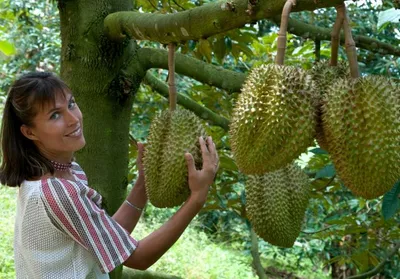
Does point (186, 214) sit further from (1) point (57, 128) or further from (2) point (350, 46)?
(2) point (350, 46)

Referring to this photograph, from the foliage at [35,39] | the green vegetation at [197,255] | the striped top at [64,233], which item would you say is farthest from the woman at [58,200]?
the foliage at [35,39]

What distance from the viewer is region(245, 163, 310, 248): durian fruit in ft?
4.85

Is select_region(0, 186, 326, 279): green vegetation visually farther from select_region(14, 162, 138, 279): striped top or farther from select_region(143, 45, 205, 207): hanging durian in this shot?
select_region(143, 45, 205, 207): hanging durian

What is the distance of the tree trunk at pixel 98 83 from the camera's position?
1651 millimetres

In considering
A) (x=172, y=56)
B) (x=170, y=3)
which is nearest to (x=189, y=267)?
(x=170, y=3)

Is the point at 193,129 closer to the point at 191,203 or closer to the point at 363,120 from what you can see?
the point at 191,203

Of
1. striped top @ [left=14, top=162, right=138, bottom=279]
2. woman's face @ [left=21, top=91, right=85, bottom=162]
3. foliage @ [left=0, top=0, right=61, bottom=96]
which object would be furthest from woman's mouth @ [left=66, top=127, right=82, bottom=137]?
foliage @ [left=0, top=0, right=61, bottom=96]

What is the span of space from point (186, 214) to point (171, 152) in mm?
156

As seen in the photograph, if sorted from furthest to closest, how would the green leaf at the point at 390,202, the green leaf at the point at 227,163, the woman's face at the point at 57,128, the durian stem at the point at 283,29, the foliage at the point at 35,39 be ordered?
the foliage at the point at 35,39
the green leaf at the point at 227,163
the green leaf at the point at 390,202
the woman's face at the point at 57,128
the durian stem at the point at 283,29

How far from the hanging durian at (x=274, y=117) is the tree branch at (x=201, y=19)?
57 mm

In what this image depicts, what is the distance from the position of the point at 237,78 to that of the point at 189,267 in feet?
11.5

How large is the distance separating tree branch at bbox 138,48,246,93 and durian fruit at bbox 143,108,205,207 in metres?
0.29

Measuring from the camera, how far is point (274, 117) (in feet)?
3.22

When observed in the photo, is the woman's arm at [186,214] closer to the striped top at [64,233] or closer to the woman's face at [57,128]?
the striped top at [64,233]
